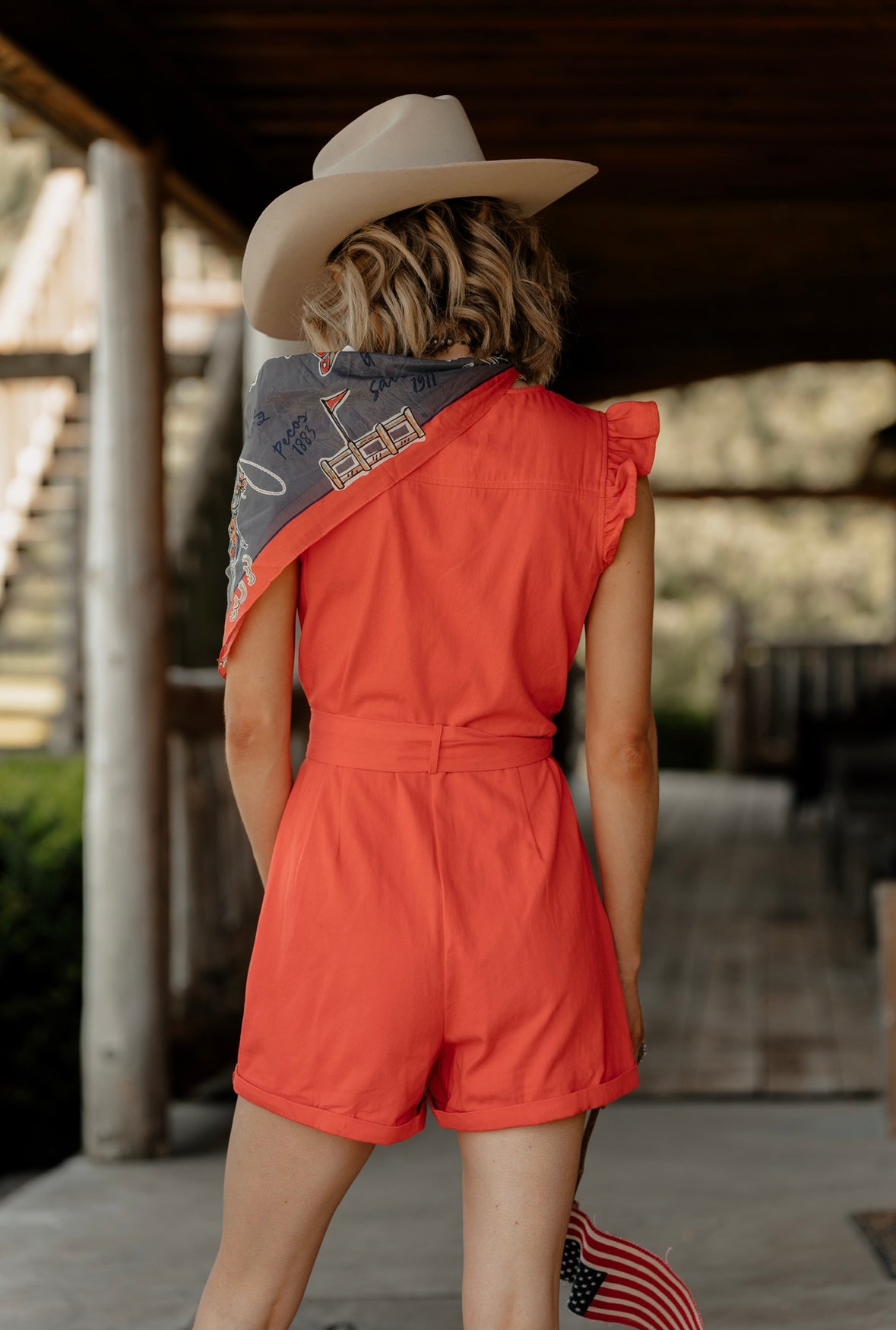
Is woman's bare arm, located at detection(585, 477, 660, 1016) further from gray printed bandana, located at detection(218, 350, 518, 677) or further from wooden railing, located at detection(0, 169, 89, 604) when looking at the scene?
wooden railing, located at detection(0, 169, 89, 604)

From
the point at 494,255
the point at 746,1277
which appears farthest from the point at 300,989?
the point at 746,1277

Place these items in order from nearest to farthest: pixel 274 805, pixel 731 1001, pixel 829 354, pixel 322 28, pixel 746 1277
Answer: pixel 274 805 → pixel 746 1277 → pixel 322 28 → pixel 731 1001 → pixel 829 354

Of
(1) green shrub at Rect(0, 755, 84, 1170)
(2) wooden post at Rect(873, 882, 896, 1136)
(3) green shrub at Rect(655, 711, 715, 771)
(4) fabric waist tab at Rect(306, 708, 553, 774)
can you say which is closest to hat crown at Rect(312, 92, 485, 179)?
(4) fabric waist tab at Rect(306, 708, 553, 774)

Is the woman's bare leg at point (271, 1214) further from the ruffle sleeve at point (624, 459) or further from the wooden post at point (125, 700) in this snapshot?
the wooden post at point (125, 700)

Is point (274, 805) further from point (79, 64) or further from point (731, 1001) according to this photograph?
point (731, 1001)

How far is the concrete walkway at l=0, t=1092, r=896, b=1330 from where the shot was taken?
9.42ft

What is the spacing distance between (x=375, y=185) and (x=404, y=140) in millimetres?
137

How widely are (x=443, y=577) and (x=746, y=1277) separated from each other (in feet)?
6.43

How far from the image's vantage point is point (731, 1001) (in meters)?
5.78

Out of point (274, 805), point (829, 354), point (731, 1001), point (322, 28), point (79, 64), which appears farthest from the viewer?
point (829, 354)


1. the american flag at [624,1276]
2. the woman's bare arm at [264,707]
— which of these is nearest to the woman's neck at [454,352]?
the woman's bare arm at [264,707]

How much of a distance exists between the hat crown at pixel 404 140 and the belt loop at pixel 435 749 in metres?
0.59

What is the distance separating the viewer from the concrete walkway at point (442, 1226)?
9.42 ft

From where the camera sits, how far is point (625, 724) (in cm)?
171
